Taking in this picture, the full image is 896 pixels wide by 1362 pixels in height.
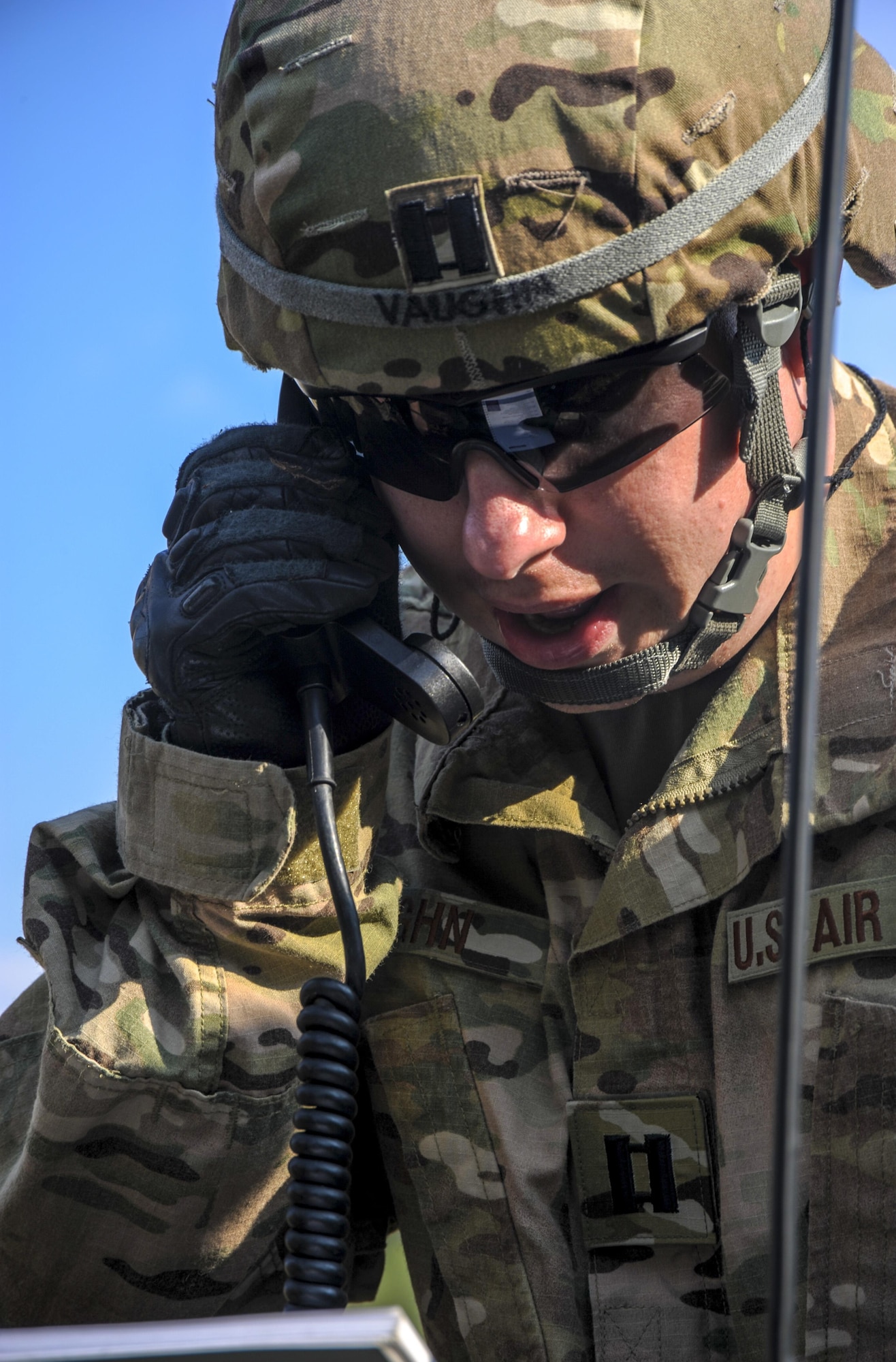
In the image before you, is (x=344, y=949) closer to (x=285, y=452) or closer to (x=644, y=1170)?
(x=644, y=1170)

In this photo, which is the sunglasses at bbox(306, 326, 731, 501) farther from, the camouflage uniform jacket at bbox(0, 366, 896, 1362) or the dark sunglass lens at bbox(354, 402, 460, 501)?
the camouflage uniform jacket at bbox(0, 366, 896, 1362)

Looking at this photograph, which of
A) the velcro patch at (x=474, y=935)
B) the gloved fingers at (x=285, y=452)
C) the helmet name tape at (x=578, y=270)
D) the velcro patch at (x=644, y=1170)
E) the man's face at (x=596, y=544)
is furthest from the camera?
the velcro patch at (x=474, y=935)

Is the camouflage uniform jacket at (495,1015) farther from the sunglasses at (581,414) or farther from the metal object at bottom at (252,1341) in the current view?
the metal object at bottom at (252,1341)

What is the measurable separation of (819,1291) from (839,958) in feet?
1.17

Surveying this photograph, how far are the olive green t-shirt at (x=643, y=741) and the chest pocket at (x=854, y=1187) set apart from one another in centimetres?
47

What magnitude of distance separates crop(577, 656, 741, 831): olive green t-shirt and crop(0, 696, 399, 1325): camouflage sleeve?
0.34 m

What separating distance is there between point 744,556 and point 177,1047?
94cm

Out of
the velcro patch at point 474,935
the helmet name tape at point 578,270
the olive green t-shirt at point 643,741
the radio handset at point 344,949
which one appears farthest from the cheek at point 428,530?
the velcro patch at point 474,935

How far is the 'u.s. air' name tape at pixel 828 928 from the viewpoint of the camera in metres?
1.58

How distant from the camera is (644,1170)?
172 cm

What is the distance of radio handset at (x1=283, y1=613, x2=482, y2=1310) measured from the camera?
4.56ft

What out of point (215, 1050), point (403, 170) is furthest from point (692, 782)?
point (403, 170)

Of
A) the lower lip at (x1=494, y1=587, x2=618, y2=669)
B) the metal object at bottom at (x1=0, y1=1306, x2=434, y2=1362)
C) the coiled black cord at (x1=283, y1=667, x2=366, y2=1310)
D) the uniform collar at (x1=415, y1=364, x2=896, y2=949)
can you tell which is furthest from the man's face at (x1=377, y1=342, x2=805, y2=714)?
the metal object at bottom at (x1=0, y1=1306, x2=434, y2=1362)

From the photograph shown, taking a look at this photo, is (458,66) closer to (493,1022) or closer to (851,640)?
(851,640)
